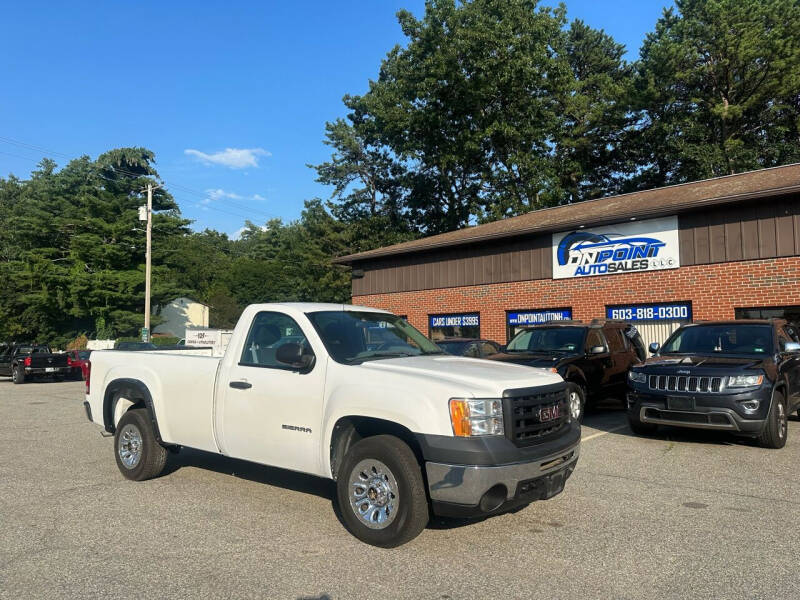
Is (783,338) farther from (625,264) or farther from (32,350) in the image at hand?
(32,350)

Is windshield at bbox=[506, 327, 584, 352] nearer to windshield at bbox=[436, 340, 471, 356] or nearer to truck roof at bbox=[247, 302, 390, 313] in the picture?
windshield at bbox=[436, 340, 471, 356]

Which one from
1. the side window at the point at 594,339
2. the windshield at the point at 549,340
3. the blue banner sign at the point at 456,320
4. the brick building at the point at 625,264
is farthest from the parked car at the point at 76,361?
the side window at the point at 594,339

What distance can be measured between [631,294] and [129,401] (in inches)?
516

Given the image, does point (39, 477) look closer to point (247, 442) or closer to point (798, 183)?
point (247, 442)

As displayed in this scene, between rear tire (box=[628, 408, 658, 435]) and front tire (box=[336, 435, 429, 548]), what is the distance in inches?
205

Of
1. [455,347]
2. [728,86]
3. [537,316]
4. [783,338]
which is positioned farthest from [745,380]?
[728,86]

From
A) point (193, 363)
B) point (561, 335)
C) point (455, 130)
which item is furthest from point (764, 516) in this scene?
point (455, 130)

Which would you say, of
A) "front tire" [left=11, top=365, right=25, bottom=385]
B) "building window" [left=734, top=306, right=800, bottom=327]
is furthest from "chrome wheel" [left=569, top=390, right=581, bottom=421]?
"front tire" [left=11, top=365, right=25, bottom=385]

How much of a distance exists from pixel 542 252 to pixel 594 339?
712cm

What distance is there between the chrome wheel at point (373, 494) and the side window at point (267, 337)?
4.58 feet

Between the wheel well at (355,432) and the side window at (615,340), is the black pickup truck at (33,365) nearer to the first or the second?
the side window at (615,340)

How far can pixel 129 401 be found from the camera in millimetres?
7172

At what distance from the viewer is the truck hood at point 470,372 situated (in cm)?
450

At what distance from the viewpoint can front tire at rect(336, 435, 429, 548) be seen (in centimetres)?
436
